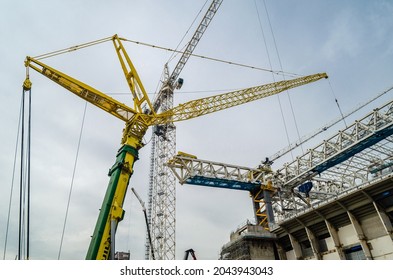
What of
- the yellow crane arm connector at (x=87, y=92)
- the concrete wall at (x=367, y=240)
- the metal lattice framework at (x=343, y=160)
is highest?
the yellow crane arm connector at (x=87, y=92)

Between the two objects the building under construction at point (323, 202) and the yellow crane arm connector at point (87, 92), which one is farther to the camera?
the yellow crane arm connector at point (87, 92)

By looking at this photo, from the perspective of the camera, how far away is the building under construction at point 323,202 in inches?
768

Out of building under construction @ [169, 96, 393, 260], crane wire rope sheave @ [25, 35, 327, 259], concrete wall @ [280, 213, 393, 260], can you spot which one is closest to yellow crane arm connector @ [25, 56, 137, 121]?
crane wire rope sheave @ [25, 35, 327, 259]

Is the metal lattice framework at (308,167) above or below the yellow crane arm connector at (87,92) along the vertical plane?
below

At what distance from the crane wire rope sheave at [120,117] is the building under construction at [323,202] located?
281 inches

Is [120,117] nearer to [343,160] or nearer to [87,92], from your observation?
[87,92]

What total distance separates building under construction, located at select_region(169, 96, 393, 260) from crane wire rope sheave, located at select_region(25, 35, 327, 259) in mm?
7136

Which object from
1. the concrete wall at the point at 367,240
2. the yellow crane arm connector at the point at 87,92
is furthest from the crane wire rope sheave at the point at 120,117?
the concrete wall at the point at 367,240

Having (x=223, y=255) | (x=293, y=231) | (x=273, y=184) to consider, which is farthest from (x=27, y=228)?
(x=273, y=184)

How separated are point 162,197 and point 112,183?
110 ft

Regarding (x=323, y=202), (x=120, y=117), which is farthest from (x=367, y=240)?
(x=120, y=117)

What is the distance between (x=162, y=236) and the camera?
5016 centimetres

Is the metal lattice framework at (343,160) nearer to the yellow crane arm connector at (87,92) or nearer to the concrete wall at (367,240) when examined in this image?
the concrete wall at (367,240)

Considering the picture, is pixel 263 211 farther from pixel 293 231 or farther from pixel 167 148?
pixel 167 148
